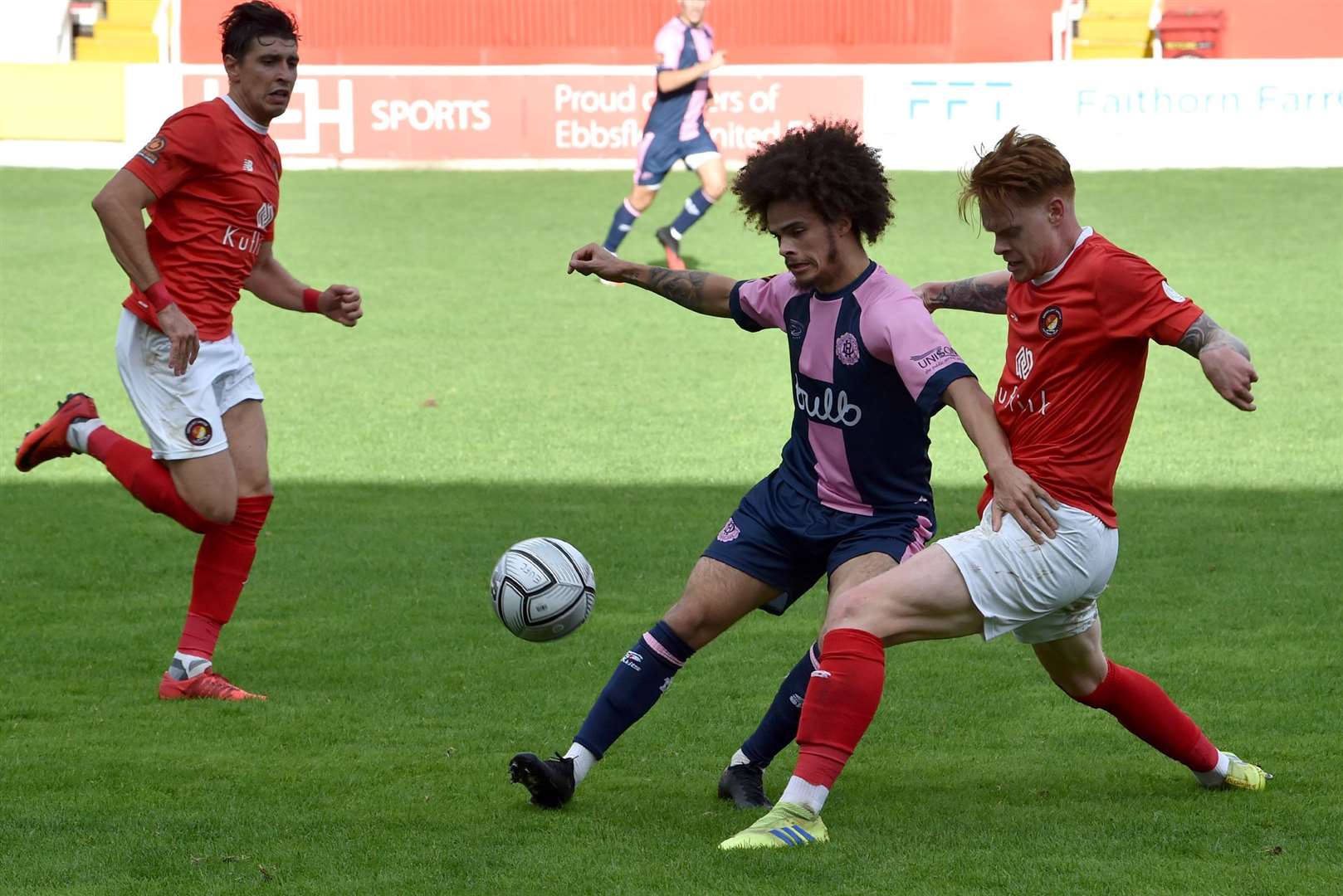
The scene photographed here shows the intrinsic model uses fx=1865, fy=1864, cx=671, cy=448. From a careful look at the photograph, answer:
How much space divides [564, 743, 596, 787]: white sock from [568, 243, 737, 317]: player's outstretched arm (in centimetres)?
126

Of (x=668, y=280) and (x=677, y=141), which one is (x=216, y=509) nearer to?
(x=668, y=280)

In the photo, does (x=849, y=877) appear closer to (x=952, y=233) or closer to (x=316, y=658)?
(x=316, y=658)

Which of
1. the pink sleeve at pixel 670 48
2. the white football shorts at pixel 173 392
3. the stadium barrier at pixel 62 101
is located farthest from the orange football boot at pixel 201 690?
the stadium barrier at pixel 62 101

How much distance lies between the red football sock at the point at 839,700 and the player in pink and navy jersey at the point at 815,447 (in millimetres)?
308

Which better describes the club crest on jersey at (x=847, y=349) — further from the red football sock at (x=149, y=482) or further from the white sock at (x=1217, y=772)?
the red football sock at (x=149, y=482)

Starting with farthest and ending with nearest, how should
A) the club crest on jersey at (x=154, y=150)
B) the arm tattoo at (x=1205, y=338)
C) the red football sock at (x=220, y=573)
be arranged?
the red football sock at (x=220, y=573)
the club crest on jersey at (x=154, y=150)
the arm tattoo at (x=1205, y=338)

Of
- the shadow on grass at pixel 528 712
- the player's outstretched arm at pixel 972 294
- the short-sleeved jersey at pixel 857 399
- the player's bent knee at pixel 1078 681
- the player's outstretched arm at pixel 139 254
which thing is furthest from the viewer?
the player's outstretched arm at pixel 139 254

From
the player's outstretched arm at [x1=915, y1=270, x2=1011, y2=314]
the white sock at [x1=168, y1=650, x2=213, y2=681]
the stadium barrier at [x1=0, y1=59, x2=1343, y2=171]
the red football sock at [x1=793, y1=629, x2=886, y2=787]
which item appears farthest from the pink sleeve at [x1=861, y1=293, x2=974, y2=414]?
the stadium barrier at [x1=0, y1=59, x2=1343, y2=171]

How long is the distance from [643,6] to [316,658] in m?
27.5

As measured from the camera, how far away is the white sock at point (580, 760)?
5066mm

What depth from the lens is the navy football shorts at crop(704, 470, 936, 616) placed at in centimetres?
495

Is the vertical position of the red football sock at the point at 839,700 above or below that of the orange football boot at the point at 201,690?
above

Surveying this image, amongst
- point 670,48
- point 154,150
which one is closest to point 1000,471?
point 154,150

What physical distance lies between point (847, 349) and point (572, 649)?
96.7 inches
